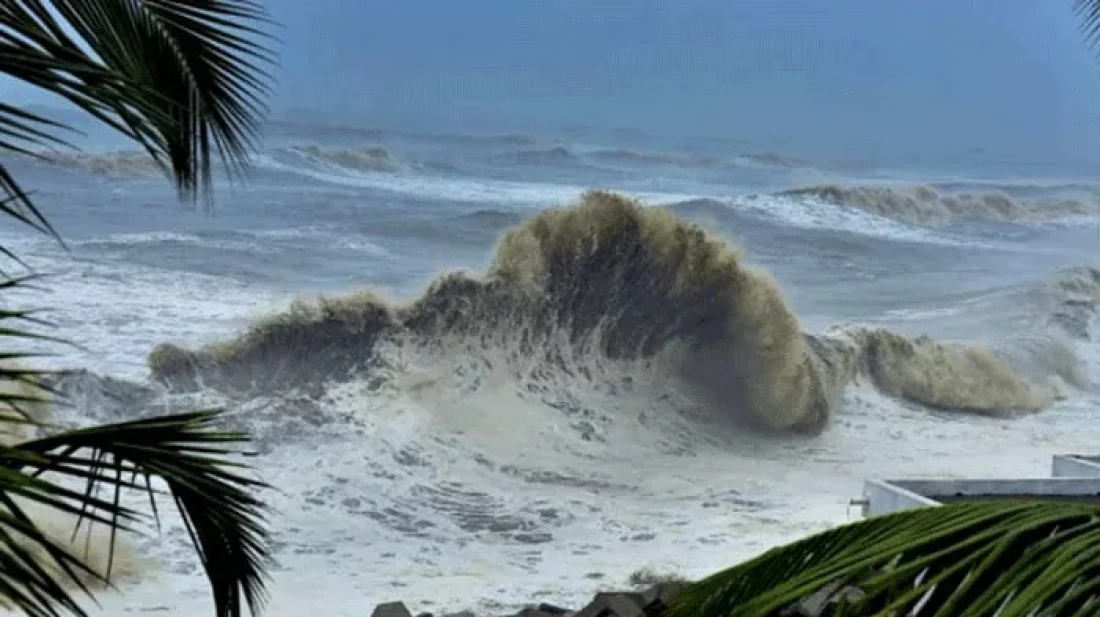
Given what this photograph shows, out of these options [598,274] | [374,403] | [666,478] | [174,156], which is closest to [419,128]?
[598,274]

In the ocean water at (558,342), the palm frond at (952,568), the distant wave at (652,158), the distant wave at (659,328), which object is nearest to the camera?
the palm frond at (952,568)

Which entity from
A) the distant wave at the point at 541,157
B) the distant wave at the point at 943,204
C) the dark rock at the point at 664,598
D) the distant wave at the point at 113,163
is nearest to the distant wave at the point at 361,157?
the distant wave at the point at 541,157

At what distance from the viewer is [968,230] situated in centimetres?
1245

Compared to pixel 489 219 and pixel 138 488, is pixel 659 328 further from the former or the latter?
pixel 138 488

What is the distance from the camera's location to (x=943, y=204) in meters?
12.6

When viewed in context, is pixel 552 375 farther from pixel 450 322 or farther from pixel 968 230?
pixel 968 230

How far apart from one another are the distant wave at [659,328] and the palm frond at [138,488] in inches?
347

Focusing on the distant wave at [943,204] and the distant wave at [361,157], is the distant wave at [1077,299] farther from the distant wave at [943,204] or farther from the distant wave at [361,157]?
the distant wave at [361,157]

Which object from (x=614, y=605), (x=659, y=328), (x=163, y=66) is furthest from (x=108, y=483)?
(x=659, y=328)

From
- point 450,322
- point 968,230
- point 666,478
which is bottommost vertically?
point 666,478

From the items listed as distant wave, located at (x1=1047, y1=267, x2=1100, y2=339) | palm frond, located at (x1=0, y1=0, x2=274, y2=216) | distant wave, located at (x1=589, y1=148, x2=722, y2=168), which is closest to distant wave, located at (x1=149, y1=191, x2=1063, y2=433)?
distant wave, located at (x1=1047, y1=267, x2=1100, y2=339)

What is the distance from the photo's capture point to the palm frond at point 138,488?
748 mm

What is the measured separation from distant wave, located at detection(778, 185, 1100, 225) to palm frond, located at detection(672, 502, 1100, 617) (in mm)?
11838

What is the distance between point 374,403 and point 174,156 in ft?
28.3
